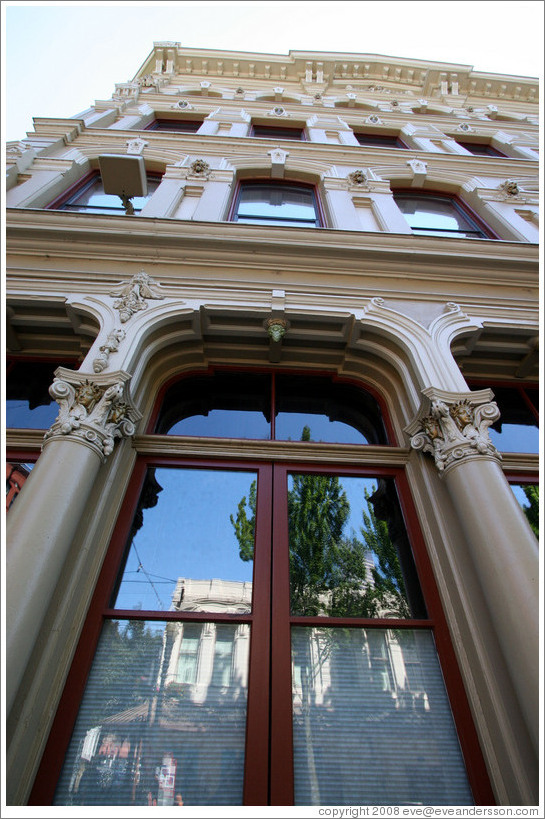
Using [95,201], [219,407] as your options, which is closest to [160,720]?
[219,407]

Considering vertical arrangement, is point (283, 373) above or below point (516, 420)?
above

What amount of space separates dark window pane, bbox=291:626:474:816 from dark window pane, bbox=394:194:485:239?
25.2 ft

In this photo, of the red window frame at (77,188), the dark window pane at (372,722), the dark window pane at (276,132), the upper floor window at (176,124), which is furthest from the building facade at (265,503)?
the dark window pane at (276,132)

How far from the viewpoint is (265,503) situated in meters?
4.59

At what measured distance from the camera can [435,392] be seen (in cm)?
455

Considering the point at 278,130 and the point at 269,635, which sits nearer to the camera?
the point at 269,635

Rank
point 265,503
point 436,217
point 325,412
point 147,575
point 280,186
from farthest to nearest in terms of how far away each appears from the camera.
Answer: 1. point 280,186
2. point 436,217
3. point 325,412
4. point 265,503
5. point 147,575

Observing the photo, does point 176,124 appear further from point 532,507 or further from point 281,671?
point 281,671

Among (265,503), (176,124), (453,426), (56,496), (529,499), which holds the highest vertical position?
(176,124)

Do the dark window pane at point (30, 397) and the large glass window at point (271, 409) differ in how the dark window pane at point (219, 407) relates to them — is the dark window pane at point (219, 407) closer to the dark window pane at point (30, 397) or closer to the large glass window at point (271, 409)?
the large glass window at point (271, 409)

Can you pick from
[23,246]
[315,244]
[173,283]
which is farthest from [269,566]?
[23,246]

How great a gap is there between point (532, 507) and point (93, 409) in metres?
4.75

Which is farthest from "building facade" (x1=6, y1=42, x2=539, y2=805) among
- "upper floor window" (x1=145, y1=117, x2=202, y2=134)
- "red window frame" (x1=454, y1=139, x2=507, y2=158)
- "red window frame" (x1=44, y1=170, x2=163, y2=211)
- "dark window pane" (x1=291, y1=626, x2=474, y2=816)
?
"red window frame" (x1=454, y1=139, x2=507, y2=158)

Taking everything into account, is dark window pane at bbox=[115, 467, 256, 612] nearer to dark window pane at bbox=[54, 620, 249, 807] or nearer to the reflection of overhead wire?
the reflection of overhead wire
